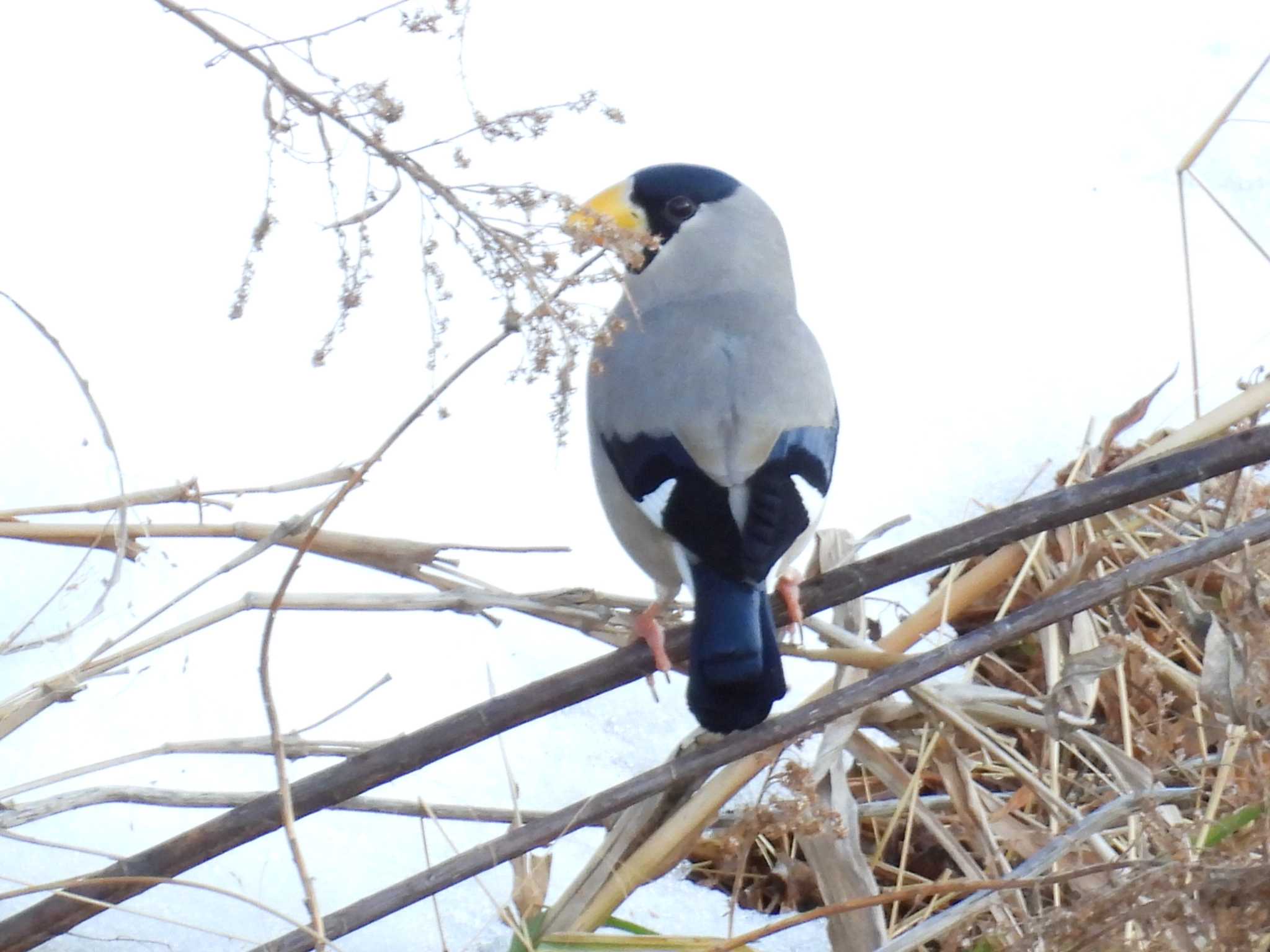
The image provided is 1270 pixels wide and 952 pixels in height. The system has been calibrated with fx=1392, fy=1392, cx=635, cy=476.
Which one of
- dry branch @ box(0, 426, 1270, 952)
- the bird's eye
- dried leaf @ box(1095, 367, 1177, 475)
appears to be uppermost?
the bird's eye

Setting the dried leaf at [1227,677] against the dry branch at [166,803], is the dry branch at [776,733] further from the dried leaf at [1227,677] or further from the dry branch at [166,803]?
the dry branch at [166,803]

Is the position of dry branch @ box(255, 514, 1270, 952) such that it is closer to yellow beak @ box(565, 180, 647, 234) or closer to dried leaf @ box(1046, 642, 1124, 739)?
dried leaf @ box(1046, 642, 1124, 739)

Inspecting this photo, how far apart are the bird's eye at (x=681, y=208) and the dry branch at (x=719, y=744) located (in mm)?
922

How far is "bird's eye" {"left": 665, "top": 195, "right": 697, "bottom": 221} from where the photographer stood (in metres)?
2.54

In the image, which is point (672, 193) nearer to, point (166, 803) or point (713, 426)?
point (713, 426)

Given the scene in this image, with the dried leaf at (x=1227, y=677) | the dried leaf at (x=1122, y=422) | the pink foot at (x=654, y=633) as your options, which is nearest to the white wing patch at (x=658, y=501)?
the pink foot at (x=654, y=633)

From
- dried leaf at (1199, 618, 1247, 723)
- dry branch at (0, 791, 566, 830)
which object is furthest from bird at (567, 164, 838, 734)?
dried leaf at (1199, 618, 1247, 723)

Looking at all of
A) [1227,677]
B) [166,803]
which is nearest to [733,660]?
[1227,677]

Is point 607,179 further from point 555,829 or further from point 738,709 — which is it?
point 555,829

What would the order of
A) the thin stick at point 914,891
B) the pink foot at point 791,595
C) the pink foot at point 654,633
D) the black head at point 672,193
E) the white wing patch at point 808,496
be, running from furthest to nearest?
the black head at point 672,193
the pink foot at point 791,595
the white wing patch at point 808,496
the pink foot at point 654,633
the thin stick at point 914,891

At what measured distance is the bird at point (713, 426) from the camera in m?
1.77

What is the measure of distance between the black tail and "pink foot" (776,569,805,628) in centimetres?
19

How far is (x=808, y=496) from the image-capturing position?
192 cm

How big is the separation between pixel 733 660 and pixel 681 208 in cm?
109
